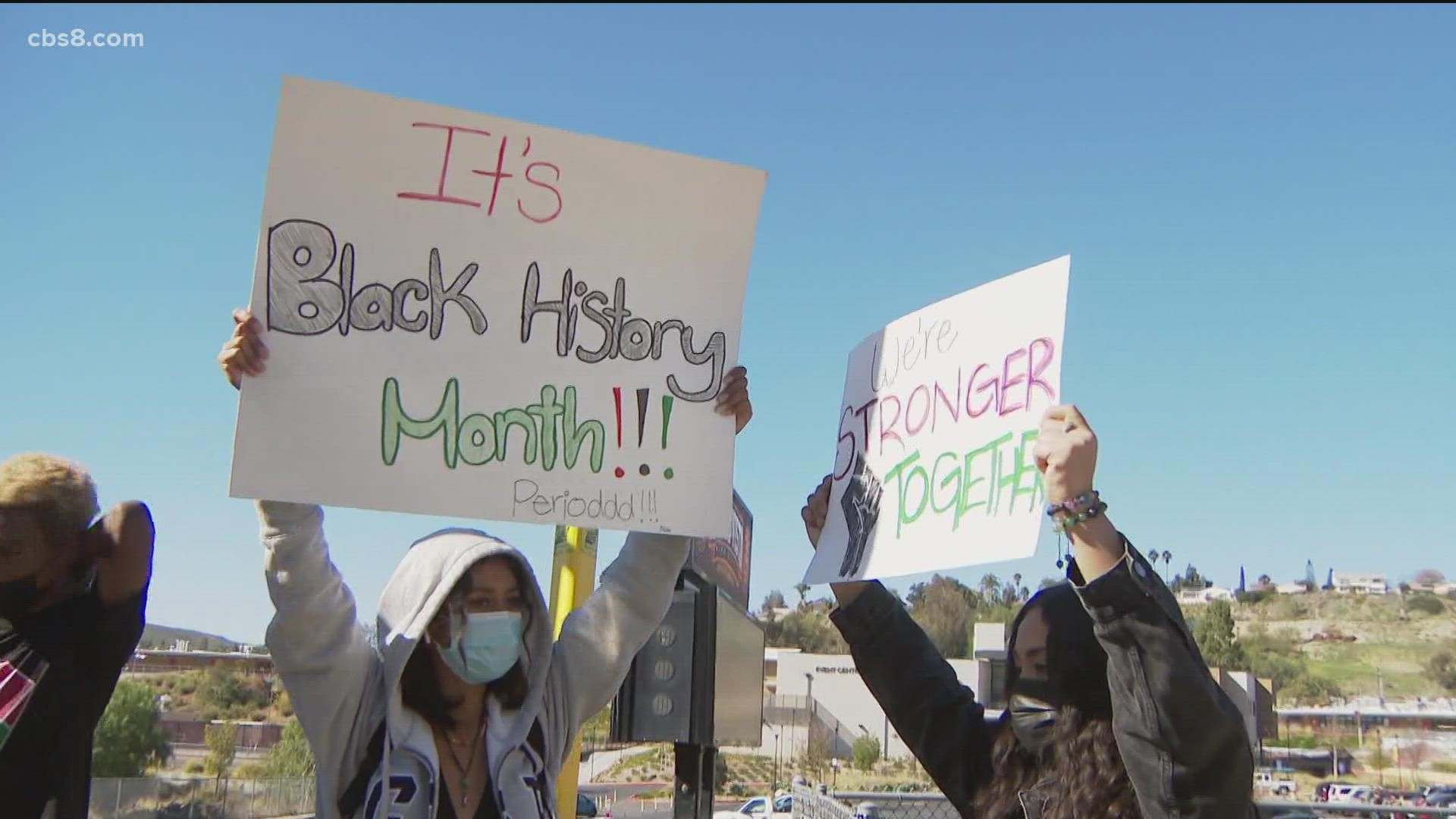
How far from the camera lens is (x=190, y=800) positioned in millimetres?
32625

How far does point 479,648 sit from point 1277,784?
54773mm

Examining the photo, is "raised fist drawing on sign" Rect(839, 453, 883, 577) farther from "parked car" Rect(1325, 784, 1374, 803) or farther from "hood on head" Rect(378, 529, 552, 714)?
"parked car" Rect(1325, 784, 1374, 803)

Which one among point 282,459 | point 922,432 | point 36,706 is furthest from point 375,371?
point 922,432

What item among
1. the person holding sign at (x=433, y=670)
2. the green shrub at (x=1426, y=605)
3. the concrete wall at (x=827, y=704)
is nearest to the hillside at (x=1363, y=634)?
the green shrub at (x=1426, y=605)

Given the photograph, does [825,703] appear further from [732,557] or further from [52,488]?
[52,488]

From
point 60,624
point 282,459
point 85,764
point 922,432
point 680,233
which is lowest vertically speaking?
point 85,764

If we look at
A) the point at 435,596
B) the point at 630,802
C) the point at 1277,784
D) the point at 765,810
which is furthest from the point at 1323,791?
the point at 435,596

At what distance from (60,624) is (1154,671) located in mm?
2444

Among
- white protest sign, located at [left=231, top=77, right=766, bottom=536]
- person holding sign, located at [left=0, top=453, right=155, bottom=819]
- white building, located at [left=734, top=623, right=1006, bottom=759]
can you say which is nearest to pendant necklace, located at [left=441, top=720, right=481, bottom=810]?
white protest sign, located at [left=231, top=77, right=766, bottom=536]

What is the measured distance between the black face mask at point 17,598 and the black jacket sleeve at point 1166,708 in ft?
7.90

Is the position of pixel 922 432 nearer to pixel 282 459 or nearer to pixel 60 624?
pixel 282 459

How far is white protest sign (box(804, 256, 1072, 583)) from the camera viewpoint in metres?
2.62

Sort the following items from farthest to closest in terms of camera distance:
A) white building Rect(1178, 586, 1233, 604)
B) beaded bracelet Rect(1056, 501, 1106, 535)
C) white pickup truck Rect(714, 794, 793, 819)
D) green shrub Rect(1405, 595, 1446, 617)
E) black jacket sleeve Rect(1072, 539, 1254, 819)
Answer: white building Rect(1178, 586, 1233, 604)
green shrub Rect(1405, 595, 1446, 617)
white pickup truck Rect(714, 794, 793, 819)
beaded bracelet Rect(1056, 501, 1106, 535)
black jacket sleeve Rect(1072, 539, 1254, 819)

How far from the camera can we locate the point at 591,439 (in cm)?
300
